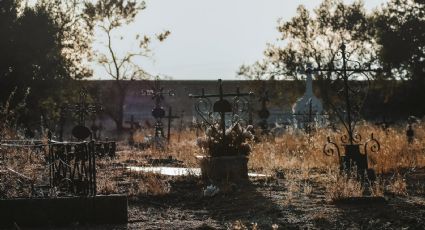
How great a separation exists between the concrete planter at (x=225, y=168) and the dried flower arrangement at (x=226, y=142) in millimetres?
243

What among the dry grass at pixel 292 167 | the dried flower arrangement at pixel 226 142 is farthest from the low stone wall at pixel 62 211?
the dried flower arrangement at pixel 226 142

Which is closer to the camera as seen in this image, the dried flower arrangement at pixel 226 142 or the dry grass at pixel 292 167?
the dry grass at pixel 292 167

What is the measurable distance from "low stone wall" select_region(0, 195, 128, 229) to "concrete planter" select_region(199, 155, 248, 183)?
13.3ft

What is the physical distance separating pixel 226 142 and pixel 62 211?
4846 mm

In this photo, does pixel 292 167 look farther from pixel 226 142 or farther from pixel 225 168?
pixel 225 168

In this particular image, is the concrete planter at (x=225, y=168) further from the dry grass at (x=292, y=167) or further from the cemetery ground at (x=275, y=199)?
the dry grass at (x=292, y=167)

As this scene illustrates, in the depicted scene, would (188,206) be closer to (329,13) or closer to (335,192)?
(335,192)

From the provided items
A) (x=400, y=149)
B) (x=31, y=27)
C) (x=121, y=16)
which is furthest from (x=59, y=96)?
(x=400, y=149)

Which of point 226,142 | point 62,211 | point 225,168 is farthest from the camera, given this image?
point 226,142

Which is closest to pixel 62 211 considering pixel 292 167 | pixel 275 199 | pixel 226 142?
pixel 275 199

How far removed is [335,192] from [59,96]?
74.5 feet

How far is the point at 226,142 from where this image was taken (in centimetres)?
1124

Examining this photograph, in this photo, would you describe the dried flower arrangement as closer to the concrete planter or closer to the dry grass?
the concrete planter

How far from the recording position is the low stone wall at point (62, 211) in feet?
22.4
